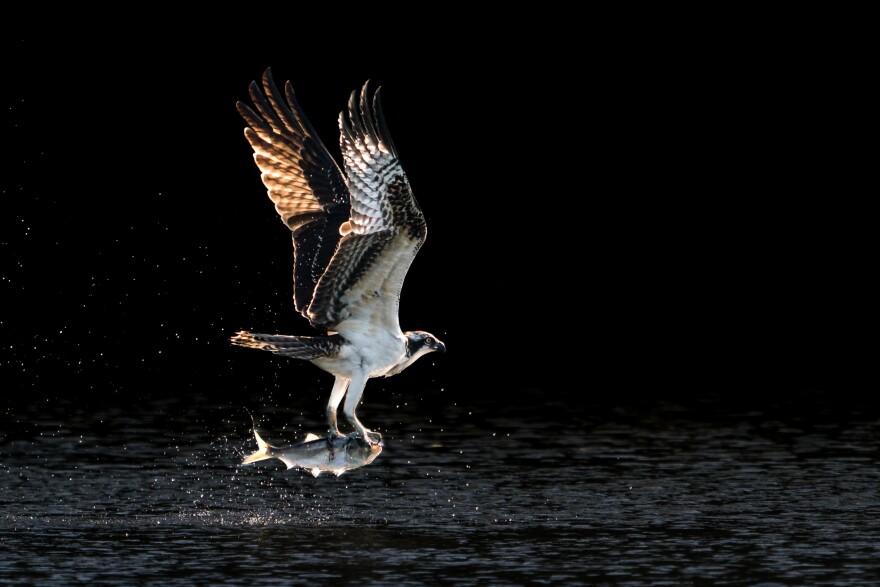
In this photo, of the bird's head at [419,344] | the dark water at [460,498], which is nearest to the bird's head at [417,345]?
the bird's head at [419,344]

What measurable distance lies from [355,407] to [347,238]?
57.5 inches

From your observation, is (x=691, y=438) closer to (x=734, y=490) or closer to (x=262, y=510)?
(x=734, y=490)

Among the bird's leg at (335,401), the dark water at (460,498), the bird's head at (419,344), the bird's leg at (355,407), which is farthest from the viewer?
the bird's head at (419,344)

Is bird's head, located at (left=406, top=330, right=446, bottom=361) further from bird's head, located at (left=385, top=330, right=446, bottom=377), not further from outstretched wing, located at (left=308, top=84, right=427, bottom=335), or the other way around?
outstretched wing, located at (left=308, top=84, right=427, bottom=335)

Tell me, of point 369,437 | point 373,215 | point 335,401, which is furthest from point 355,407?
point 373,215

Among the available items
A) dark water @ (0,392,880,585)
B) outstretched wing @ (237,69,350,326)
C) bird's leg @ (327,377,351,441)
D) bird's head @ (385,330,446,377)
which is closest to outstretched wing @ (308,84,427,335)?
bird's head @ (385,330,446,377)

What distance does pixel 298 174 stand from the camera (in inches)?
610

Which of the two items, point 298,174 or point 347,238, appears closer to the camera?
point 347,238

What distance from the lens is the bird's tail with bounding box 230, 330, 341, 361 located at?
529 inches

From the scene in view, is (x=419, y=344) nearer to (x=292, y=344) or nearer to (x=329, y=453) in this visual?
(x=292, y=344)

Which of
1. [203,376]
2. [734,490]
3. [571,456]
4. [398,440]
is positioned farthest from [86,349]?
[734,490]

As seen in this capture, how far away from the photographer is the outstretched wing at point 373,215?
12766mm

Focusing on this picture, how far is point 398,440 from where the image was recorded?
17.1m

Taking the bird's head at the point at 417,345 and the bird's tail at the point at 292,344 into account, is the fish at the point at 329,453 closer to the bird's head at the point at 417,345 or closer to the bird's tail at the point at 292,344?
the bird's tail at the point at 292,344
